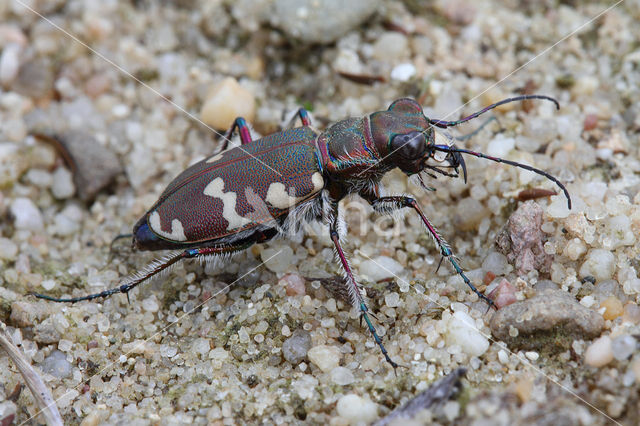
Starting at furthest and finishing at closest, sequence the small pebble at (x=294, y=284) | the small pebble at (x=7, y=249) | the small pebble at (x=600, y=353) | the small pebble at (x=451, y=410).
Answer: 1. the small pebble at (x=7, y=249)
2. the small pebble at (x=294, y=284)
3. the small pebble at (x=600, y=353)
4. the small pebble at (x=451, y=410)

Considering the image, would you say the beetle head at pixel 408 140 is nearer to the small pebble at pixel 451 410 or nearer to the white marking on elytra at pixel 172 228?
the white marking on elytra at pixel 172 228

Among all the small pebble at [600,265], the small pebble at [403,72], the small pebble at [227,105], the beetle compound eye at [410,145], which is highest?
the small pebble at [403,72]

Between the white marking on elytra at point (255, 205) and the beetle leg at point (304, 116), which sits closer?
the white marking on elytra at point (255, 205)

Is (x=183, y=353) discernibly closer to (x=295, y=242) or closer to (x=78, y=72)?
(x=295, y=242)

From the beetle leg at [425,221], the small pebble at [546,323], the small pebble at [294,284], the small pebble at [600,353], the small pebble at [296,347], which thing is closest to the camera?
the small pebble at [600,353]

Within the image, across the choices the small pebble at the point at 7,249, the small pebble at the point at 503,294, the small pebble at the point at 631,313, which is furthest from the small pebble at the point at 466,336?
the small pebble at the point at 7,249

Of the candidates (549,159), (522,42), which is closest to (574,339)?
(549,159)

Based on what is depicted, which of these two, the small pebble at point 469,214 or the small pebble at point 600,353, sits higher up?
the small pebble at point 469,214
